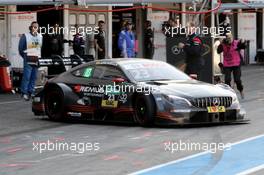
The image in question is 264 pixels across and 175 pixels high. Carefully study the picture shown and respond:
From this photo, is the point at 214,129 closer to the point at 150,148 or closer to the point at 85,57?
the point at 150,148

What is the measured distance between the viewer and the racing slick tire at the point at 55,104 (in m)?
15.0

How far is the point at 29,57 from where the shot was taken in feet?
63.9

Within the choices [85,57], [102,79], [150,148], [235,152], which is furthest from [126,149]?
[85,57]

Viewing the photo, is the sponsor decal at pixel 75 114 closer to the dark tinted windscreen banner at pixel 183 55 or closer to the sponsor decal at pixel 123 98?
the sponsor decal at pixel 123 98

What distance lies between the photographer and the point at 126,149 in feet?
Answer: 36.7

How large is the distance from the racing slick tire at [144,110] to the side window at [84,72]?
158 centimetres

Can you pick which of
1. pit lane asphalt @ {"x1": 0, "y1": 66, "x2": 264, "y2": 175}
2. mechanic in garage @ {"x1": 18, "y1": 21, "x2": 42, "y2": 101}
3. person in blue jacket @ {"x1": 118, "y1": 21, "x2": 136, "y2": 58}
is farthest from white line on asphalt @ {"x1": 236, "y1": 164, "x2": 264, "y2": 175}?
person in blue jacket @ {"x1": 118, "y1": 21, "x2": 136, "y2": 58}

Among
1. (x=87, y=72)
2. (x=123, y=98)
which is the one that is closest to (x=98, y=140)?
(x=123, y=98)

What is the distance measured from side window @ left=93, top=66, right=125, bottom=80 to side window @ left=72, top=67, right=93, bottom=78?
126 mm

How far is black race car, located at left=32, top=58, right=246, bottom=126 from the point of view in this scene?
13.3 meters

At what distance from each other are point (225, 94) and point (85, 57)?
1027 cm

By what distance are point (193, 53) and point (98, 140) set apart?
7.40 m

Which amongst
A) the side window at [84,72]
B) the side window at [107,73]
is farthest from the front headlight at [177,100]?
the side window at [84,72]

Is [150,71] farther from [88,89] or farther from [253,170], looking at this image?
[253,170]
